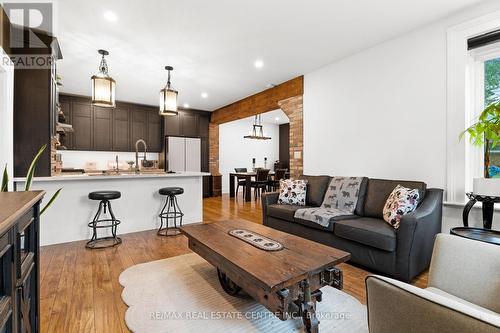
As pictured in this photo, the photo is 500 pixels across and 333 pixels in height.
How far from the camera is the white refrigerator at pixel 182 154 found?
263 inches

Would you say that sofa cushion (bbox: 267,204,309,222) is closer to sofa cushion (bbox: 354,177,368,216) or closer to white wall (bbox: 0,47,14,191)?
sofa cushion (bbox: 354,177,368,216)

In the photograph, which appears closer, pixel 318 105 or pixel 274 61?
pixel 274 61

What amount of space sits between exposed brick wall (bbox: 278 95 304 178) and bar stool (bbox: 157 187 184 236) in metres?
2.25

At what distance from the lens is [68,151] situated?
5.82 metres

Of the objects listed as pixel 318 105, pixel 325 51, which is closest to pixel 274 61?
pixel 325 51

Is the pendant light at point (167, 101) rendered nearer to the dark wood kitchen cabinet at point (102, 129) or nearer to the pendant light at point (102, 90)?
the pendant light at point (102, 90)

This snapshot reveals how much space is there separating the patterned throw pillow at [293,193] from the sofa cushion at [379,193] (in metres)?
0.93

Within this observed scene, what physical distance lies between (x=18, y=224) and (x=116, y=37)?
294cm

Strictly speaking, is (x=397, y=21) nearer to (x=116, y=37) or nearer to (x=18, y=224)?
(x=116, y=37)

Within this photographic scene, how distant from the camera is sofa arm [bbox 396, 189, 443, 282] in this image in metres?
2.14

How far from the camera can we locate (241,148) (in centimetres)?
930

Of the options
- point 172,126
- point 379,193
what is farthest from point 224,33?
point 172,126

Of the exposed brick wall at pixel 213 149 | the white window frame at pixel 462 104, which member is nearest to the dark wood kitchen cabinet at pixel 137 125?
the exposed brick wall at pixel 213 149

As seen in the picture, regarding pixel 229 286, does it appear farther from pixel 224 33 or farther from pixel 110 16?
pixel 110 16
